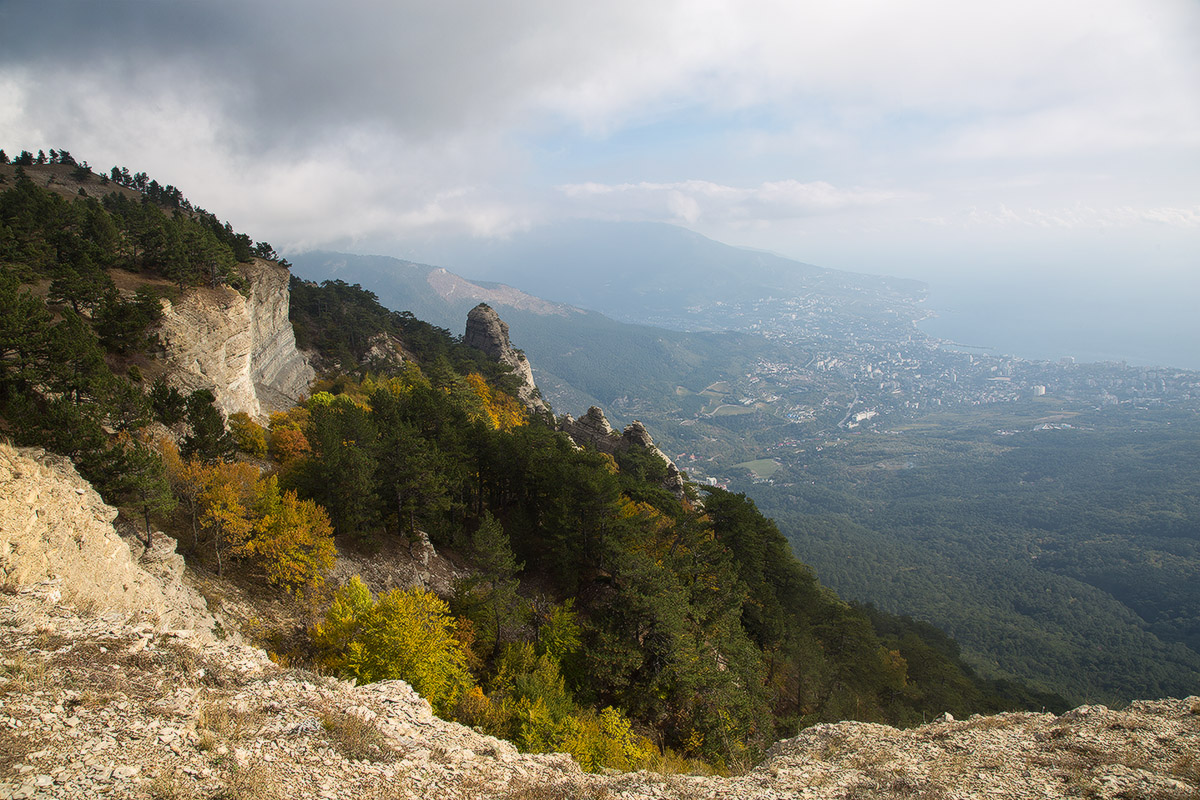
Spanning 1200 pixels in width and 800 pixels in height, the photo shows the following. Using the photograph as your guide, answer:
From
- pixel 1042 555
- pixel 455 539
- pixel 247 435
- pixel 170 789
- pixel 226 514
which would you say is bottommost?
pixel 1042 555

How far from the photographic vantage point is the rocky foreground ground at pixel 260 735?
29.3 feet

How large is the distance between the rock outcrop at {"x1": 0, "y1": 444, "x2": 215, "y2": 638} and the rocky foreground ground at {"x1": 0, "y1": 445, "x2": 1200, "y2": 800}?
0.17 feet

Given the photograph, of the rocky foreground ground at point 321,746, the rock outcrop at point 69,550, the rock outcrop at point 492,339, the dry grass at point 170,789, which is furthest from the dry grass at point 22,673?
the rock outcrop at point 492,339

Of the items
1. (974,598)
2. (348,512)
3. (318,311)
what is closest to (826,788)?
(348,512)

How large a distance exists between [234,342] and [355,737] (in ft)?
114

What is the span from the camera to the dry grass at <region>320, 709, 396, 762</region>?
10.7 metres

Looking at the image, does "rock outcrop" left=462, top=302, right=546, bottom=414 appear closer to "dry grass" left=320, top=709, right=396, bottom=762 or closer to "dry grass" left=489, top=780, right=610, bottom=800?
"dry grass" left=320, top=709, right=396, bottom=762

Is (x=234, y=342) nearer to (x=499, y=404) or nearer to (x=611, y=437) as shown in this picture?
(x=499, y=404)

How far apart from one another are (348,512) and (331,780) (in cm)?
1867

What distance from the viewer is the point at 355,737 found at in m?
10.9

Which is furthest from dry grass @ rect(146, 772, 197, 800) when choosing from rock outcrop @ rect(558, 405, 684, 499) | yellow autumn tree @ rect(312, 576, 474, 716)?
A: rock outcrop @ rect(558, 405, 684, 499)

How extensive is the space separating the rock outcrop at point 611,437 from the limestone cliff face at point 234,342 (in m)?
31.0

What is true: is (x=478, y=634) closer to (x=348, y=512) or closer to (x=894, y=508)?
(x=348, y=512)

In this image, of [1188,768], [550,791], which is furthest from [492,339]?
[1188,768]
